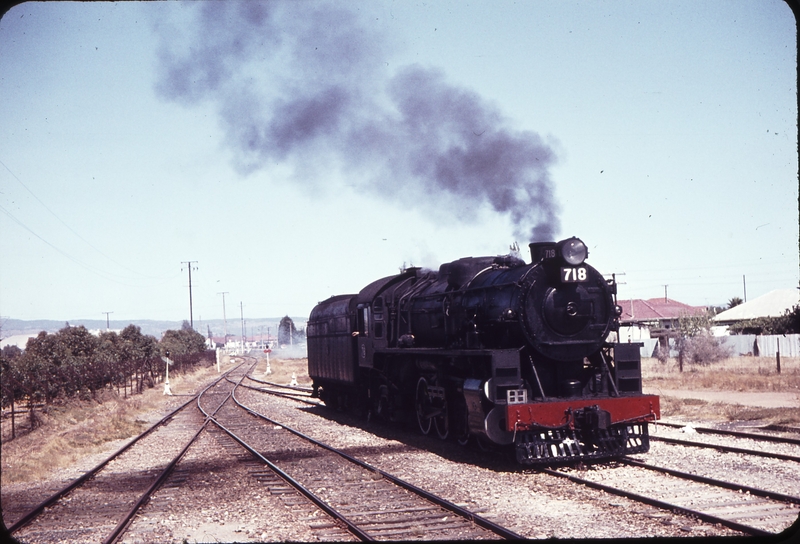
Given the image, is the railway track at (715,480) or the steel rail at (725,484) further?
the steel rail at (725,484)

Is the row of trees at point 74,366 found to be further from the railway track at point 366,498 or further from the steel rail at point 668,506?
the steel rail at point 668,506

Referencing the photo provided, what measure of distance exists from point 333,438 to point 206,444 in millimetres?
2704

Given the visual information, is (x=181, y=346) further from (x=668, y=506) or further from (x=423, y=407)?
(x=668, y=506)

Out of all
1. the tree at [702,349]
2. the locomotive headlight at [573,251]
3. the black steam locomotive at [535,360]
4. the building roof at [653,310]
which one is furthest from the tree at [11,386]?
the building roof at [653,310]

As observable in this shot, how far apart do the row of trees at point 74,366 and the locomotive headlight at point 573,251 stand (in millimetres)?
15187

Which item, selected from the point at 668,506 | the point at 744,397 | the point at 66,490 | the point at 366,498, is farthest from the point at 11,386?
the point at 744,397

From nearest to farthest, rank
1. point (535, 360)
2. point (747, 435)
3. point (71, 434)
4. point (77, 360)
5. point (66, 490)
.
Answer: point (66, 490)
point (535, 360)
point (747, 435)
point (71, 434)
point (77, 360)

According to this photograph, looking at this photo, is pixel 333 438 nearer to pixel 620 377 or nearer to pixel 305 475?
pixel 305 475

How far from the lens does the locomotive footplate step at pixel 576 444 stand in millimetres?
10742

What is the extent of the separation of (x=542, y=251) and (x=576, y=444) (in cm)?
299

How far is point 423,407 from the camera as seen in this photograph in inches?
587

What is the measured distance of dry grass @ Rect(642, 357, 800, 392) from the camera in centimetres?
2491

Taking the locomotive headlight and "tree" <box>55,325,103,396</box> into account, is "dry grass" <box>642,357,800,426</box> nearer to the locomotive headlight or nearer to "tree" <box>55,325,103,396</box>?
the locomotive headlight

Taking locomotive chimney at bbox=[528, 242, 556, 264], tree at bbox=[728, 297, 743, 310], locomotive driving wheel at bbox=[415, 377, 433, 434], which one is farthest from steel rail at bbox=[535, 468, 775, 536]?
tree at bbox=[728, 297, 743, 310]
